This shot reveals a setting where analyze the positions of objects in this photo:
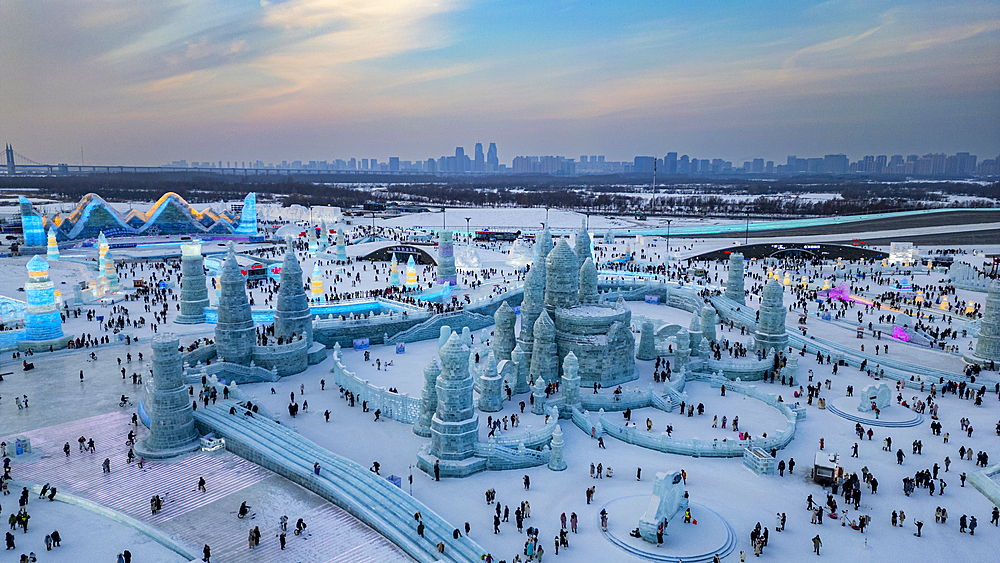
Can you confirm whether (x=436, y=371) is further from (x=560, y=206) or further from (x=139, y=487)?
(x=560, y=206)

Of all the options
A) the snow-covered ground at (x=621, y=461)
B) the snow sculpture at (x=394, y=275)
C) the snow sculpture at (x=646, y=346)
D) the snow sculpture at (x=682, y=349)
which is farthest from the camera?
the snow sculpture at (x=394, y=275)

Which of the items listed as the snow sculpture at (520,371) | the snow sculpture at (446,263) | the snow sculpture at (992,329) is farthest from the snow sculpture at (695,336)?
the snow sculpture at (446,263)

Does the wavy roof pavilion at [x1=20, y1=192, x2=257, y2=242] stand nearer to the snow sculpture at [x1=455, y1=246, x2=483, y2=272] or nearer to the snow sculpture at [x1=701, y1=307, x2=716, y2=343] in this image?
the snow sculpture at [x1=455, y1=246, x2=483, y2=272]

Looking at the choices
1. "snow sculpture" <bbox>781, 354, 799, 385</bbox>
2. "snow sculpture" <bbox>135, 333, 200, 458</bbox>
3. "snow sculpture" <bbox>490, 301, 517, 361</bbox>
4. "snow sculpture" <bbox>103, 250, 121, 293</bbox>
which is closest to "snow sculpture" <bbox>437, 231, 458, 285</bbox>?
"snow sculpture" <bbox>490, 301, 517, 361</bbox>

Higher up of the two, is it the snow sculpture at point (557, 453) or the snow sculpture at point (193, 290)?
the snow sculpture at point (193, 290)

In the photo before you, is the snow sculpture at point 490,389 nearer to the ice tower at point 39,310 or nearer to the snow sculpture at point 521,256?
the ice tower at point 39,310

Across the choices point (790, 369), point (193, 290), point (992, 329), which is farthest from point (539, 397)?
point (193, 290)
